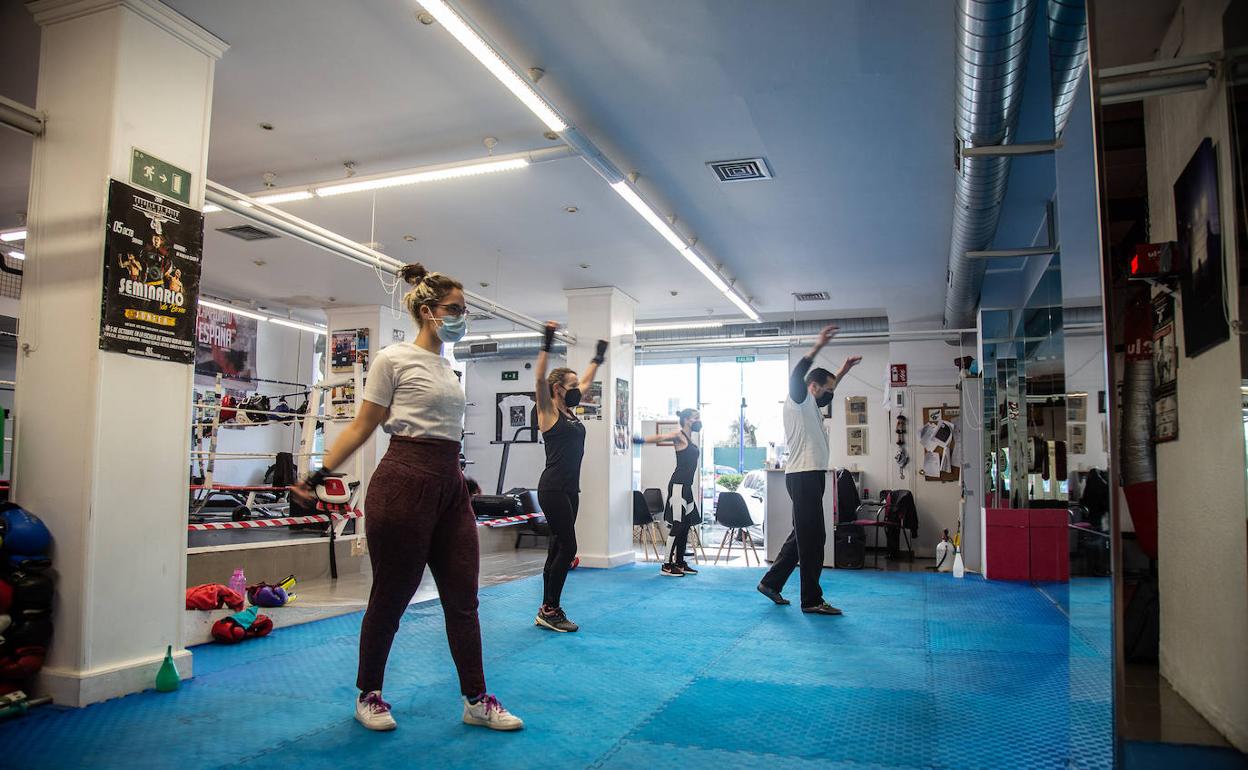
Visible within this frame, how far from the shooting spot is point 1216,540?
2254mm

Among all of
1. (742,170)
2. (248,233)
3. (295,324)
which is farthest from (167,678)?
(295,324)

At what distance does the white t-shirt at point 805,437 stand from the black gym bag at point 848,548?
11.9 ft

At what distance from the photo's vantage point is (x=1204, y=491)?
2301 mm

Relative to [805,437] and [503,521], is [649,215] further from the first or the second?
[503,521]

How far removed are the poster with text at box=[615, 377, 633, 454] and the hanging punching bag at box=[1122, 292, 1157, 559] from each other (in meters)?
7.13

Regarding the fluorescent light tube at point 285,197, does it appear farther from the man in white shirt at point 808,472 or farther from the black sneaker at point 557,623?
the man in white shirt at point 808,472

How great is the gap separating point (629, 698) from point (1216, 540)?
220 cm

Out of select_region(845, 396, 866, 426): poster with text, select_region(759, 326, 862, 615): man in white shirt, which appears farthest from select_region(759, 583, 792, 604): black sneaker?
select_region(845, 396, 866, 426): poster with text

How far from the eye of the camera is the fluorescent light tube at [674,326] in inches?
477

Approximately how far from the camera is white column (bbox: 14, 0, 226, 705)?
3.40m

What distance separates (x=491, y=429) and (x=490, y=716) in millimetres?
12668

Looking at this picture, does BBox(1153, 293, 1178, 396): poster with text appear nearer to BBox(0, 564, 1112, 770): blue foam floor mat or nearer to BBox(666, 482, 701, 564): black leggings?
BBox(0, 564, 1112, 770): blue foam floor mat

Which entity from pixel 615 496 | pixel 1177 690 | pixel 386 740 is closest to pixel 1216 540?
pixel 1177 690

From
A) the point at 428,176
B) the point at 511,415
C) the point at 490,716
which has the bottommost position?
the point at 490,716
